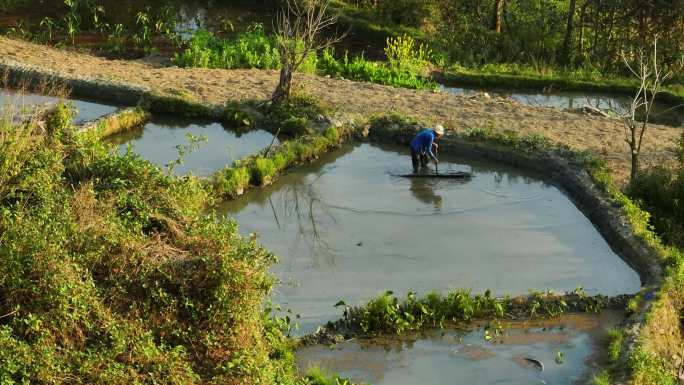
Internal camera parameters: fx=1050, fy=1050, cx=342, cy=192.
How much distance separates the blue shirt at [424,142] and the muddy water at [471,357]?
4577mm

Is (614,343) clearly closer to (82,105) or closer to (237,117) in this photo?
(237,117)

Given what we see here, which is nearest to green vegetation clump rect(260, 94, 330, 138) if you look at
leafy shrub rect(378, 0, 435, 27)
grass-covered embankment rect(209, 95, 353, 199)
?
grass-covered embankment rect(209, 95, 353, 199)

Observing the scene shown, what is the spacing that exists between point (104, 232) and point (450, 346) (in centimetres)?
374

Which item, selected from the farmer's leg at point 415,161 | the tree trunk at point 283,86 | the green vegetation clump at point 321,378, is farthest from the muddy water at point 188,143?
the green vegetation clump at point 321,378

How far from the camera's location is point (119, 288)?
9586mm

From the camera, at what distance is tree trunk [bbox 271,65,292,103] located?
57.0ft

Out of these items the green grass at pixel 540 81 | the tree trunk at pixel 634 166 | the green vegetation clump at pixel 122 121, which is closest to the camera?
the tree trunk at pixel 634 166

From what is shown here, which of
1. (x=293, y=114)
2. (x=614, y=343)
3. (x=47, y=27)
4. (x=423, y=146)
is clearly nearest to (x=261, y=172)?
(x=423, y=146)

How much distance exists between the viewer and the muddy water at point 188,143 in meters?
15.8

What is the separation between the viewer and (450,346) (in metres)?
11.0

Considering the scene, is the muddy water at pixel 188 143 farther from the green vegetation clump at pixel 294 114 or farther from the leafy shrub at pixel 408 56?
the leafy shrub at pixel 408 56

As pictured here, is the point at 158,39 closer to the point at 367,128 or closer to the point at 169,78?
the point at 169,78

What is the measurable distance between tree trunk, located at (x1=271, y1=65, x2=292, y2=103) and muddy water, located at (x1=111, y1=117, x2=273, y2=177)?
66 cm

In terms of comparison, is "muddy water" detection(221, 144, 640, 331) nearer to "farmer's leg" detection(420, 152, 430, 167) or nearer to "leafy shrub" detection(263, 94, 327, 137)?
"farmer's leg" detection(420, 152, 430, 167)
